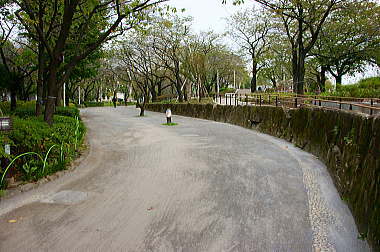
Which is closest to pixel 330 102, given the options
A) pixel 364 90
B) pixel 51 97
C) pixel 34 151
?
pixel 364 90

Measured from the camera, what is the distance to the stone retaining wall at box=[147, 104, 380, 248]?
4.13m

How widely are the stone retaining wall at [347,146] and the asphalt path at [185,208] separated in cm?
31

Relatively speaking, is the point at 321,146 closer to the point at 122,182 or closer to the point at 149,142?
the point at 122,182

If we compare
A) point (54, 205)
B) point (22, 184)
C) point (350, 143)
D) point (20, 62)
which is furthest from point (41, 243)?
point (20, 62)

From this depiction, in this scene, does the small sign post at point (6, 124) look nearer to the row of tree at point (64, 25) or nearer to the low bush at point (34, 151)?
the low bush at point (34, 151)

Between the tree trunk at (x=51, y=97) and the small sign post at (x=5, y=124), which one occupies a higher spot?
the tree trunk at (x=51, y=97)

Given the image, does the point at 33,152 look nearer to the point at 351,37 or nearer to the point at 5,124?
the point at 5,124

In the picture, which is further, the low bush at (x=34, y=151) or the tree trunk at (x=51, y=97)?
the tree trunk at (x=51, y=97)

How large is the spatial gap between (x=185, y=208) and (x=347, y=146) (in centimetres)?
334

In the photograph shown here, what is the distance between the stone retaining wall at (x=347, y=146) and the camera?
4132mm

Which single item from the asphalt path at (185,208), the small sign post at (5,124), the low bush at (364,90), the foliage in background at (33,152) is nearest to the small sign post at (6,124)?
the small sign post at (5,124)

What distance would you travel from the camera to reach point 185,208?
213 inches

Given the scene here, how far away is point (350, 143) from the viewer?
5.82m

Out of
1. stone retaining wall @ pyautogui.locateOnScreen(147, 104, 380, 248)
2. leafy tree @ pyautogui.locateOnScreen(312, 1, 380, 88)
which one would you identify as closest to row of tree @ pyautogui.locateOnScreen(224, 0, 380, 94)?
leafy tree @ pyautogui.locateOnScreen(312, 1, 380, 88)
